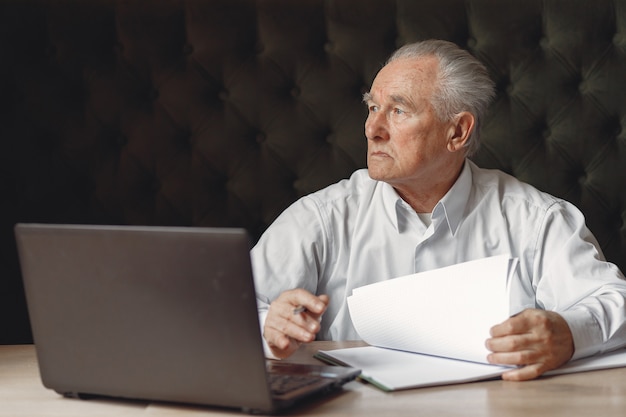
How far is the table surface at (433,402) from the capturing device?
1.08 metres

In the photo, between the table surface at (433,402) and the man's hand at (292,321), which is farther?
the man's hand at (292,321)

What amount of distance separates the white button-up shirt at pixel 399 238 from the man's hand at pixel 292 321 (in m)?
0.44

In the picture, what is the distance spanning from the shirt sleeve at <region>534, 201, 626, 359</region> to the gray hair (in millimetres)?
292

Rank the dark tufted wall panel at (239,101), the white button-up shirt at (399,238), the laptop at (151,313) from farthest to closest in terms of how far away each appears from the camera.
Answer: the dark tufted wall panel at (239,101) < the white button-up shirt at (399,238) < the laptop at (151,313)

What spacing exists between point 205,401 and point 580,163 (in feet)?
5.00

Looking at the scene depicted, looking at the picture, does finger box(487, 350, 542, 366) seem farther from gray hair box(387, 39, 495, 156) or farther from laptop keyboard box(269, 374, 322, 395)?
gray hair box(387, 39, 495, 156)

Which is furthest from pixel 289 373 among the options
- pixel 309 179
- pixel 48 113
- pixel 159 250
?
pixel 48 113

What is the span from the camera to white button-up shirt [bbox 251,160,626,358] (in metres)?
1.83

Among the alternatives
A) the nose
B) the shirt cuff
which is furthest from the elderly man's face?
the shirt cuff

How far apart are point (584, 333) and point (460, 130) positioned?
2.27 feet

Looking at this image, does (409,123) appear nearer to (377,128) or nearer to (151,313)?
(377,128)

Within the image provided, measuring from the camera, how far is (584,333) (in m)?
1.36

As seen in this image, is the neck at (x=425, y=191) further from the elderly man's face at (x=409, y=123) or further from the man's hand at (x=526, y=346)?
the man's hand at (x=526, y=346)

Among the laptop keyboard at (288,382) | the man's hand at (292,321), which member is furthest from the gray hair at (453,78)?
the laptop keyboard at (288,382)
